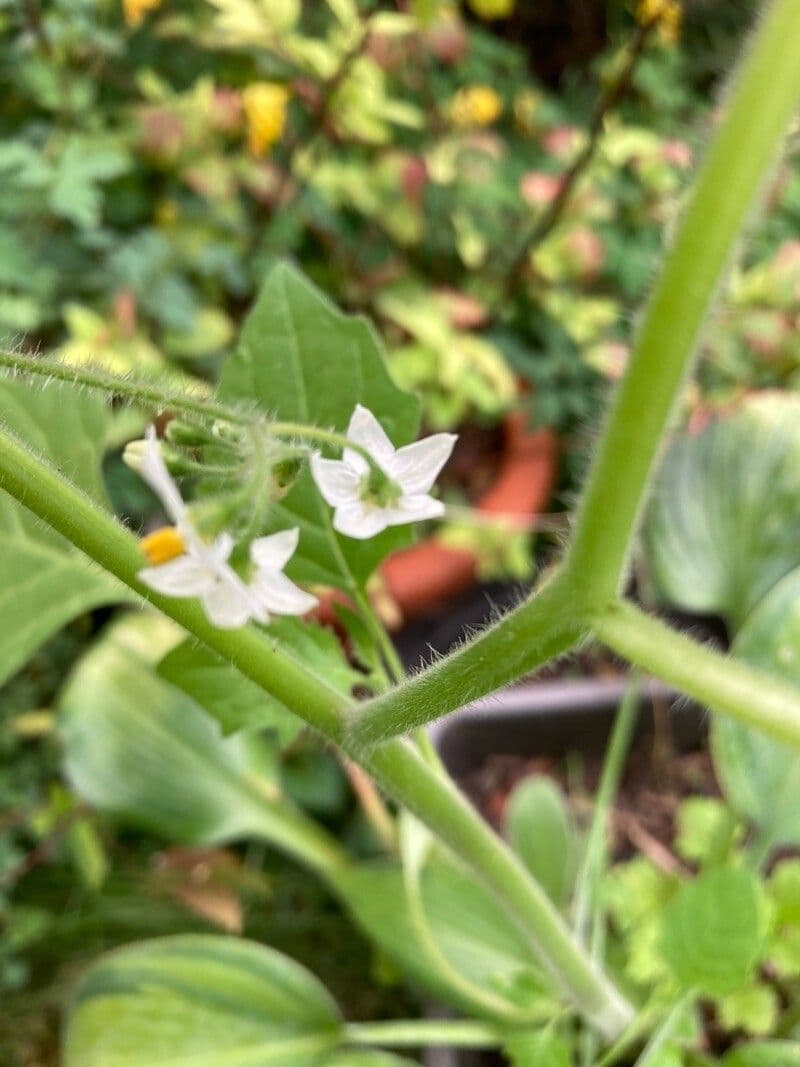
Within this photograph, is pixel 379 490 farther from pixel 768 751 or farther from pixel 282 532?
pixel 768 751

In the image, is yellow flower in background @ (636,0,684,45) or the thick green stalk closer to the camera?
the thick green stalk

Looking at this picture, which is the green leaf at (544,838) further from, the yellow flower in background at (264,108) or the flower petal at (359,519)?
the yellow flower in background at (264,108)

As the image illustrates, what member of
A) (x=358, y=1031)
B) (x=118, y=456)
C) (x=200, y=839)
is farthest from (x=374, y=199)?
(x=358, y=1031)

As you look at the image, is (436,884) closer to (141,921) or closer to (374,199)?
(141,921)

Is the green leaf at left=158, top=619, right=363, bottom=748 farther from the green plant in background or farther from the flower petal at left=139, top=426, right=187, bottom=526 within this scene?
the flower petal at left=139, top=426, right=187, bottom=526

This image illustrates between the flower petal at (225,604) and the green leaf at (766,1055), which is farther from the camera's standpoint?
the green leaf at (766,1055)

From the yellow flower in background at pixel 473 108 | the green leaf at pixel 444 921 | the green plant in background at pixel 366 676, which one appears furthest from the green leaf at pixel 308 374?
the yellow flower in background at pixel 473 108

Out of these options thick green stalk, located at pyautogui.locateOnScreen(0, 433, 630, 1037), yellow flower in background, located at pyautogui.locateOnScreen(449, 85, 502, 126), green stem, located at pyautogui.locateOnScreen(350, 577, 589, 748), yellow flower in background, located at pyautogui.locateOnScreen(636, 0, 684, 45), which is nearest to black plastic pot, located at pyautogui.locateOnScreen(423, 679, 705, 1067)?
thick green stalk, located at pyautogui.locateOnScreen(0, 433, 630, 1037)
